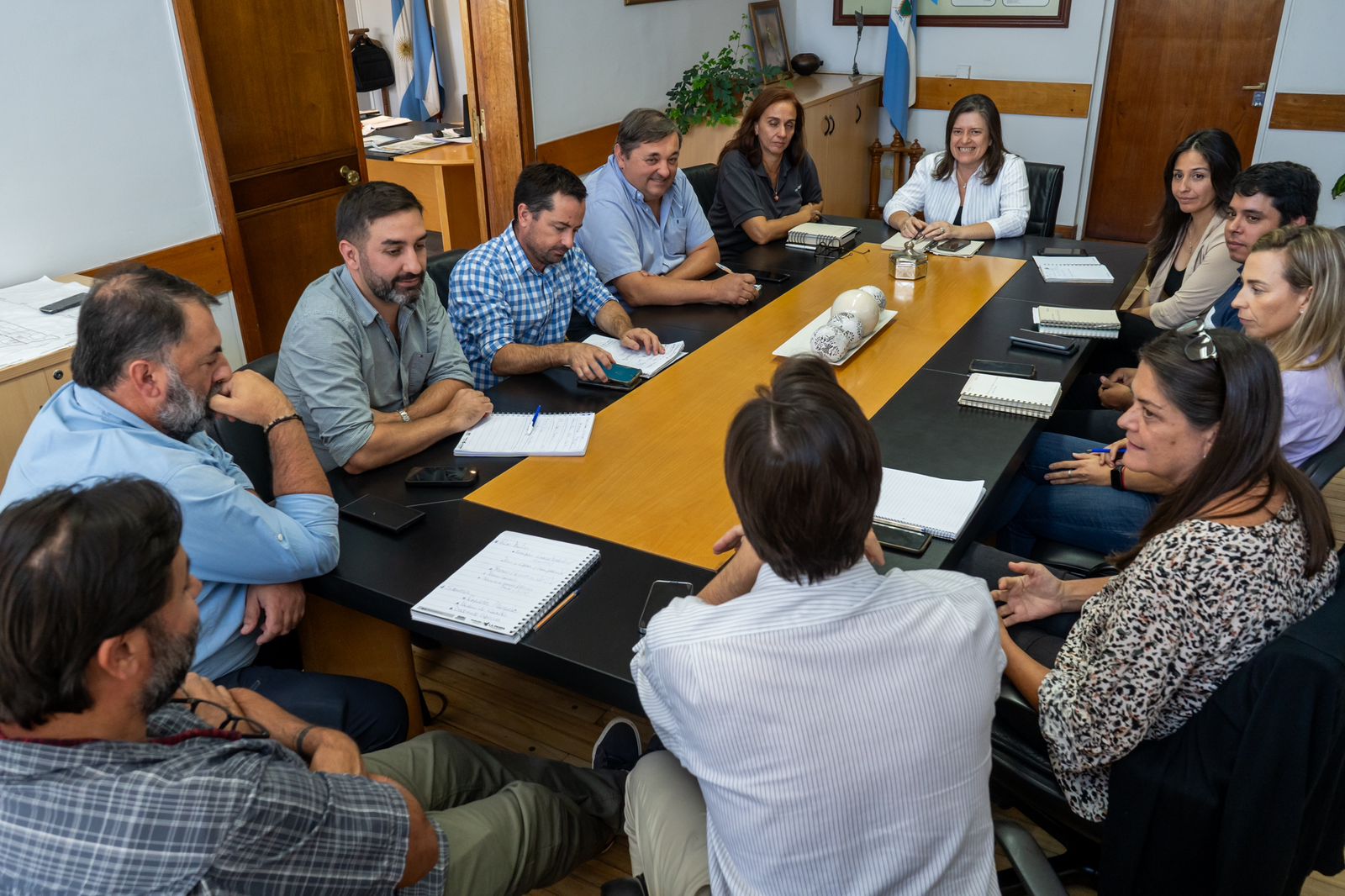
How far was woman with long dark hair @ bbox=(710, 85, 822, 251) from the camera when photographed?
3838 millimetres

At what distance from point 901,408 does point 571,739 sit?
115 centimetres

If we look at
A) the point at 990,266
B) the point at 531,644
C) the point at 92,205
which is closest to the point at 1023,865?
the point at 531,644

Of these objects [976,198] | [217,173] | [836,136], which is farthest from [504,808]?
[836,136]

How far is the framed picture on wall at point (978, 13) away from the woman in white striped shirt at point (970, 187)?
2437 mm

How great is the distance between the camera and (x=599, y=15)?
4789mm

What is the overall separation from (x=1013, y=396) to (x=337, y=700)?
166 centimetres

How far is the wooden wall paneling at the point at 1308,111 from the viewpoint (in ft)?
17.1

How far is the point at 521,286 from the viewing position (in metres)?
2.78

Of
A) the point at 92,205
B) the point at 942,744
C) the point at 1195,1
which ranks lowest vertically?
the point at 942,744

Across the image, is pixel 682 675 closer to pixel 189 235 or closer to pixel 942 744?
pixel 942 744

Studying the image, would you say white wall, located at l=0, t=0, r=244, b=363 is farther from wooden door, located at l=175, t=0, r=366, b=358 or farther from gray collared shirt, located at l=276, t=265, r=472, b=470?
gray collared shirt, located at l=276, t=265, r=472, b=470

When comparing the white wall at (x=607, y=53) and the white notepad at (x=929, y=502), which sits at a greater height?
the white wall at (x=607, y=53)

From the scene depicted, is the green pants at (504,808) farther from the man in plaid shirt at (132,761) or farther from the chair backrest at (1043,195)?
the chair backrest at (1043,195)

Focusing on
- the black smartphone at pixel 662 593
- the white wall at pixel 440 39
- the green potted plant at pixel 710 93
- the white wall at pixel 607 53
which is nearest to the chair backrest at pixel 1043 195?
the green potted plant at pixel 710 93
